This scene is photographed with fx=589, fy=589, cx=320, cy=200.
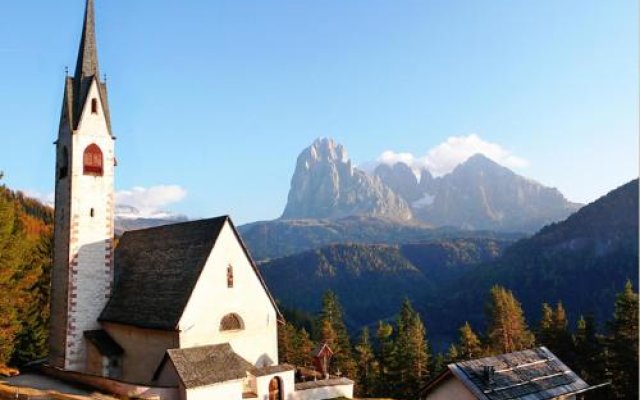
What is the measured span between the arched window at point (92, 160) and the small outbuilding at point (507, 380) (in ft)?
80.8

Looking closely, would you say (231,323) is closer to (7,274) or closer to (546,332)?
(7,274)

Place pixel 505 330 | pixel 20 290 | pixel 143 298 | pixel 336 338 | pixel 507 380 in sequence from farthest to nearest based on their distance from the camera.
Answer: pixel 336 338, pixel 505 330, pixel 20 290, pixel 143 298, pixel 507 380

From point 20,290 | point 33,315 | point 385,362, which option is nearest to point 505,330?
point 385,362

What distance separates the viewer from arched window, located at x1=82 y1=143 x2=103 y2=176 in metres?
38.2

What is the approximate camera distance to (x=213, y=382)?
2830cm

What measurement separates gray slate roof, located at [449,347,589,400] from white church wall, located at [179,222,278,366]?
1196 centimetres

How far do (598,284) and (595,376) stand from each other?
143m

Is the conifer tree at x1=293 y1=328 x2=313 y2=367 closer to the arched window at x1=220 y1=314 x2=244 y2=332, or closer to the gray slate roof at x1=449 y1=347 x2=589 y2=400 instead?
the arched window at x1=220 y1=314 x2=244 y2=332

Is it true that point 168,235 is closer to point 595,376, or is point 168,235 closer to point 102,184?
point 102,184

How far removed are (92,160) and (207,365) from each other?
17.0 meters

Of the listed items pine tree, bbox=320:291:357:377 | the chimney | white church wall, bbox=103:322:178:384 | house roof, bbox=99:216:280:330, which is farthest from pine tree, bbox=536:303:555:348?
white church wall, bbox=103:322:178:384

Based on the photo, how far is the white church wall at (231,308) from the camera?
105ft

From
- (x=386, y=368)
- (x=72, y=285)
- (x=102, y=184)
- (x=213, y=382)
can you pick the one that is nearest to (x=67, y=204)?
(x=102, y=184)

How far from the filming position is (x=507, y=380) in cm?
2767
